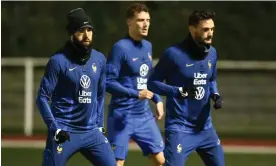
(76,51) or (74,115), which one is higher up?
(76,51)

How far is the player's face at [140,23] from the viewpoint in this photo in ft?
28.9

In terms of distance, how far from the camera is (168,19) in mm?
16781

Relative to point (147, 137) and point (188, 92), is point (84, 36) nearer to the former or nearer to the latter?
point (188, 92)

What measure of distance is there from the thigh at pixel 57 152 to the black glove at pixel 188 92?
44.6 inches

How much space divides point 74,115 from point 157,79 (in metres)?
0.98

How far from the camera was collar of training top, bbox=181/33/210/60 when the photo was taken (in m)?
7.62

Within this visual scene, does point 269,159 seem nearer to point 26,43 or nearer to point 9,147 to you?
point 9,147

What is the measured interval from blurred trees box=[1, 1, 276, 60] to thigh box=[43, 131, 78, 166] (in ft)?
32.0

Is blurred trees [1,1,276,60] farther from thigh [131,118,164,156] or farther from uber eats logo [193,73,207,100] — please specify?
uber eats logo [193,73,207,100]

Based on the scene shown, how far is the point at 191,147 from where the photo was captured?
758 cm

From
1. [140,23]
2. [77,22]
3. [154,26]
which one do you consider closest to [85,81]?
[77,22]

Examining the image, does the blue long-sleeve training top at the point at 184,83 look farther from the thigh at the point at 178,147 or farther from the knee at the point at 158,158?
the knee at the point at 158,158

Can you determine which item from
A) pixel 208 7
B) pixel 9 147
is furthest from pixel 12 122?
pixel 208 7

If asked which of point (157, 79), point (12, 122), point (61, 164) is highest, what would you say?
point (157, 79)
